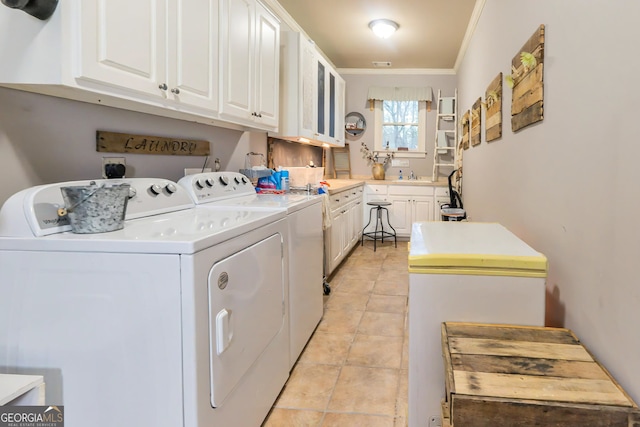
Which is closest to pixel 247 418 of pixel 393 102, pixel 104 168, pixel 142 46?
pixel 104 168

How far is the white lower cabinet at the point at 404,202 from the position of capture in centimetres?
588

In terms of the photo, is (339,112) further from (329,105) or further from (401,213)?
(401,213)

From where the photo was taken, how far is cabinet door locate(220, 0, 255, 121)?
7.32ft

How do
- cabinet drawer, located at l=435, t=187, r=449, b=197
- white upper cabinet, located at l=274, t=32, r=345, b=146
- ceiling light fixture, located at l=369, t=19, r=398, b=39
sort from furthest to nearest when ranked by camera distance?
cabinet drawer, located at l=435, t=187, r=449, b=197 → ceiling light fixture, located at l=369, t=19, r=398, b=39 → white upper cabinet, located at l=274, t=32, r=345, b=146

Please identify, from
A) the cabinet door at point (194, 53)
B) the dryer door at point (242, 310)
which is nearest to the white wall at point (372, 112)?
the cabinet door at point (194, 53)

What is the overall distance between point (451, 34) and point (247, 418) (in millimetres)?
4420

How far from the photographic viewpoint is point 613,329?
1.12 meters

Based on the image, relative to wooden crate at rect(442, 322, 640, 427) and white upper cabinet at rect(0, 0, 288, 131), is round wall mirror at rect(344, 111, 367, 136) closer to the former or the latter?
white upper cabinet at rect(0, 0, 288, 131)

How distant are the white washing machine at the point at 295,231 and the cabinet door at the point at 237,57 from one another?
16.2 inches

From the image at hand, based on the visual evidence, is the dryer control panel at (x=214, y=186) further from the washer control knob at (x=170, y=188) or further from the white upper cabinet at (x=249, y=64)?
the white upper cabinet at (x=249, y=64)

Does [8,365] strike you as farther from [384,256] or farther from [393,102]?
[393,102]

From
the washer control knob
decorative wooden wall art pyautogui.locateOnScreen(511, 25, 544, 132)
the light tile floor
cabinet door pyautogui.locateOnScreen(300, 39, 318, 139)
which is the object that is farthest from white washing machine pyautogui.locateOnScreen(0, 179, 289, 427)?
cabinet door pyautogui.locateOnScreen(300, 39, 318, 139)

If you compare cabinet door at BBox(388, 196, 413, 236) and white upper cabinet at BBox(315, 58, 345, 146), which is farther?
cabinet door at BBox(388, 196, 413, 236)

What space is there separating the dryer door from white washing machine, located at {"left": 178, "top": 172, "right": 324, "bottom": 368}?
0.27 metres
